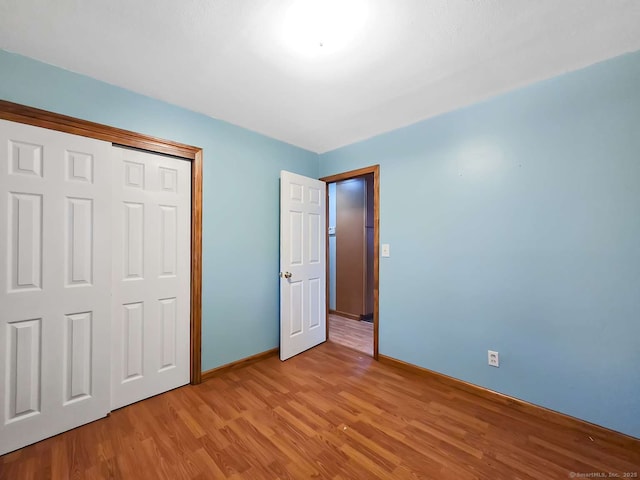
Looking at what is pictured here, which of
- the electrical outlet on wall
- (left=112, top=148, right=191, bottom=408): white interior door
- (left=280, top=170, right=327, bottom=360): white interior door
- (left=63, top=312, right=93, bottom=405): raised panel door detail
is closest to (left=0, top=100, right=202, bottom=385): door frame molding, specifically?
(left=112, top=148, right=191, bottom=408): white interior door

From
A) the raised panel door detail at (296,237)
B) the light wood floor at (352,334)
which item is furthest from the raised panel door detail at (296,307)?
the light wood floor at (352,334)

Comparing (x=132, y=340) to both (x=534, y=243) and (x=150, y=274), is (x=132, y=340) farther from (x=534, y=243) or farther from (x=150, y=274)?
(x=534, y=243)

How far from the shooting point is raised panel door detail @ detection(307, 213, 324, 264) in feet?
9.91

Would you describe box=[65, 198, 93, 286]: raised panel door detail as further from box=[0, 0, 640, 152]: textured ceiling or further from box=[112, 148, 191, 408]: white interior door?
box=[0, 0, 640, 152]: textured ceiling

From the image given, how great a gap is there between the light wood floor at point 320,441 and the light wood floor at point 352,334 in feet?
2.94

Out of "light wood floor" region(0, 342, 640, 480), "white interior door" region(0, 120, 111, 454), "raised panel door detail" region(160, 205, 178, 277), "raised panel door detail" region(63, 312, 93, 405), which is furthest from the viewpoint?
"raised panel door detail" region(160, 205, 178, 277)

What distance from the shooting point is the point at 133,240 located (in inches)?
77.1

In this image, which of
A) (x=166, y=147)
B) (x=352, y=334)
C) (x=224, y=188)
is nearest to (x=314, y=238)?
(x=224, y=188)

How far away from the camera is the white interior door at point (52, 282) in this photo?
4.94 ft

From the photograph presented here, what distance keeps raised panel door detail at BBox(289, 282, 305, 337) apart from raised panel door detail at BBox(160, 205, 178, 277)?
3.85 feet

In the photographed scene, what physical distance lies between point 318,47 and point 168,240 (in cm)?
179

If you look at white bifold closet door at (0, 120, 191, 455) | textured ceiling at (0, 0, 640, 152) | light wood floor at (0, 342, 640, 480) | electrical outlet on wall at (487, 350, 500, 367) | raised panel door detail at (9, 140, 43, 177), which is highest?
textured ceiling at (0, 0, 640, 152)

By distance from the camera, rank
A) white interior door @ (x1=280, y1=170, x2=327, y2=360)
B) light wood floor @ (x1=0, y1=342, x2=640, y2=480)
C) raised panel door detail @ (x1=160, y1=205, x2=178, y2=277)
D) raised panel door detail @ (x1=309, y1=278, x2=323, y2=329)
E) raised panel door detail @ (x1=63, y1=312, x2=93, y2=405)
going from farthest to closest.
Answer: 1. raised panel door detail @ (x1=309, y1=278, x2=323, y2=329)
2. white interior door @ (x1=280, y1=170, x2=327, y2=360)
3. raised panel door detail @ (x1=160, y1=205, x2=178, y2=277)
4. raised panel door detail @ (x1=63, y1=312, x2=93, y2=405)
5. light wood floor @ (x1=0, y1=342, x2=640, y2=480)

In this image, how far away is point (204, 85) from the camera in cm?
190
